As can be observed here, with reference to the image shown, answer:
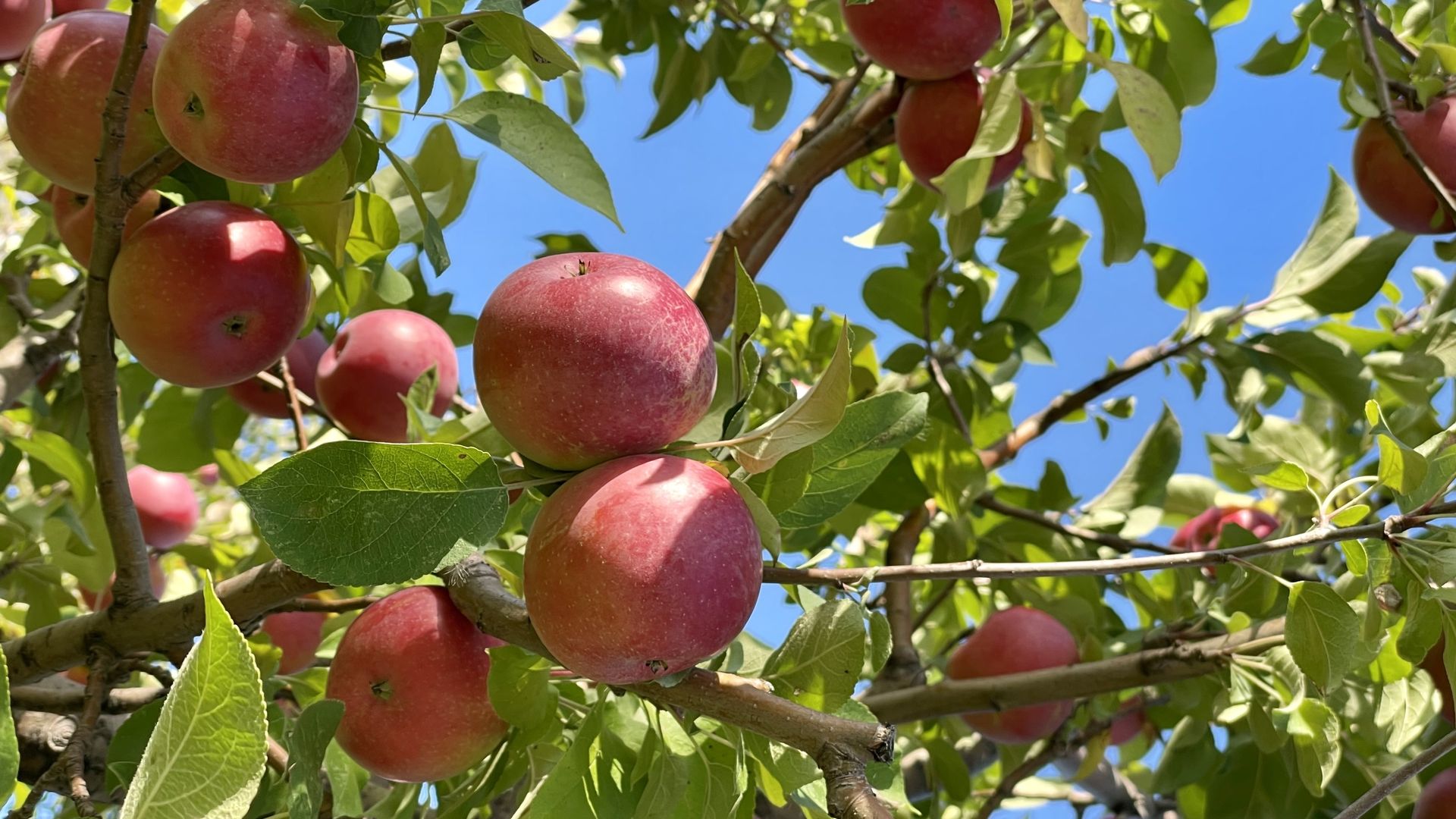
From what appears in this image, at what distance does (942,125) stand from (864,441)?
0.58 meters

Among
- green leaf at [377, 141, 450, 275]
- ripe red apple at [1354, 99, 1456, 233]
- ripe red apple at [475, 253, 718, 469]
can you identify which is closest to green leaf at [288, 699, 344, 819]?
ripe red apple at [475, 253, 718, 469]

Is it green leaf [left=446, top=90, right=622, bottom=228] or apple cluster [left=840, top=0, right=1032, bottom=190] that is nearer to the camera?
green leaf [left=446, top=90, right=622, bottom=228]

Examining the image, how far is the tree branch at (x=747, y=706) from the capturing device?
0.54m

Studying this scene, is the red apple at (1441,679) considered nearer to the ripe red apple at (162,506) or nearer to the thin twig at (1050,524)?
the thin twig at (1050,524)

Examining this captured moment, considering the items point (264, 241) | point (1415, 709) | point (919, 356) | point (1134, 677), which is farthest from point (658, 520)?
point (919, 356)

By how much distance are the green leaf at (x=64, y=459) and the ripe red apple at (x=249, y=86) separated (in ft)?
1.59

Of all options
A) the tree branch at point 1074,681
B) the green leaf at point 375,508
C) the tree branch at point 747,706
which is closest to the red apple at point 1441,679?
the tree branch at point 1074,681

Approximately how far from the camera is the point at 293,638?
4.17 feet

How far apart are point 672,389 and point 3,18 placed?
2.72 feet

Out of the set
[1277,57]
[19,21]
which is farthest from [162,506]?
[1277,57]

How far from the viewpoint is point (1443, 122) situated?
121 centimetres

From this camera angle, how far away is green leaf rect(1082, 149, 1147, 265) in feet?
4.37

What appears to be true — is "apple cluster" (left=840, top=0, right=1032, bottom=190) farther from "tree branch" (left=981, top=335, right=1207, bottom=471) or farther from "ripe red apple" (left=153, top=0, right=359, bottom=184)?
"ripe red apple" (left=153, top=0, right=359, bottom=184)

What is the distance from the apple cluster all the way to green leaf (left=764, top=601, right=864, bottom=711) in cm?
57
